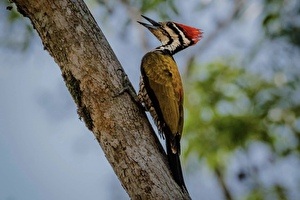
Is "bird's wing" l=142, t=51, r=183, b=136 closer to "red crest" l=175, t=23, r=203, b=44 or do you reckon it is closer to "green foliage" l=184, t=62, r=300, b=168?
"red crest" l=175, t=23, r=203, b=44

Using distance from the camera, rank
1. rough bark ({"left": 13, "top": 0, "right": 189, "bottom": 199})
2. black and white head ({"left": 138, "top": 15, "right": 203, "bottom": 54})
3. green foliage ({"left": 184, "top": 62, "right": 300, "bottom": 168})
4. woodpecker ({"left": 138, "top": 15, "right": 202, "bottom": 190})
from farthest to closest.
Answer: green foliage ({"left": 184, "top": 62, "right": 300, "bottom": 168}) < black and white head ({"left": 138, "top": 15, "right": 203, "bottom": 54}) < woodpecker ({"left": 138, "top": 15, "right": 202, "bottom": 190}) < rough bark ({"left": 13, "top": 0, "right": 189, "bottom": 199})

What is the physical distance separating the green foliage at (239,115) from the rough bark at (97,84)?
12.3ft

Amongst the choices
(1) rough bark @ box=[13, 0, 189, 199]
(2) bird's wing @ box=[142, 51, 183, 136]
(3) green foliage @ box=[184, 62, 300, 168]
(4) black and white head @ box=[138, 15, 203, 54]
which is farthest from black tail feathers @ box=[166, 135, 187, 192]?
(3) green foliage @ box=[184, 62, 300, 168]

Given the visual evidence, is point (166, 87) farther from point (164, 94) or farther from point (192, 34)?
point (192, 34)

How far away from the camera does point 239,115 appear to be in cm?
715

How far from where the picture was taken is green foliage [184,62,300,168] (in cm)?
689

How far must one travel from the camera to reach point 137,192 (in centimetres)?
308

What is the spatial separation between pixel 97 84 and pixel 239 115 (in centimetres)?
409

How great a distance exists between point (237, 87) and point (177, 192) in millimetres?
4694

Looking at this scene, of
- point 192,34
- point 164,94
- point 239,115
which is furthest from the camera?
point 239,115

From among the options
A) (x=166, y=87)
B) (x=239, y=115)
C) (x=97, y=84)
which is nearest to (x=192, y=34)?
(x=166, y=87)

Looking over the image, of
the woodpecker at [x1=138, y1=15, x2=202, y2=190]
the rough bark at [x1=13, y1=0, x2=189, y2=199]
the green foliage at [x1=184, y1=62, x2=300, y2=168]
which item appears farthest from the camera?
the green foliage at [x1=184, y1=62, x2=300, y2=168]

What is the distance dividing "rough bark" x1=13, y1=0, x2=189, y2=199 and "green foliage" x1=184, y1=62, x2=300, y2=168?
3751mm

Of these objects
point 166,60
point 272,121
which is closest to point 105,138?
point 166,60
